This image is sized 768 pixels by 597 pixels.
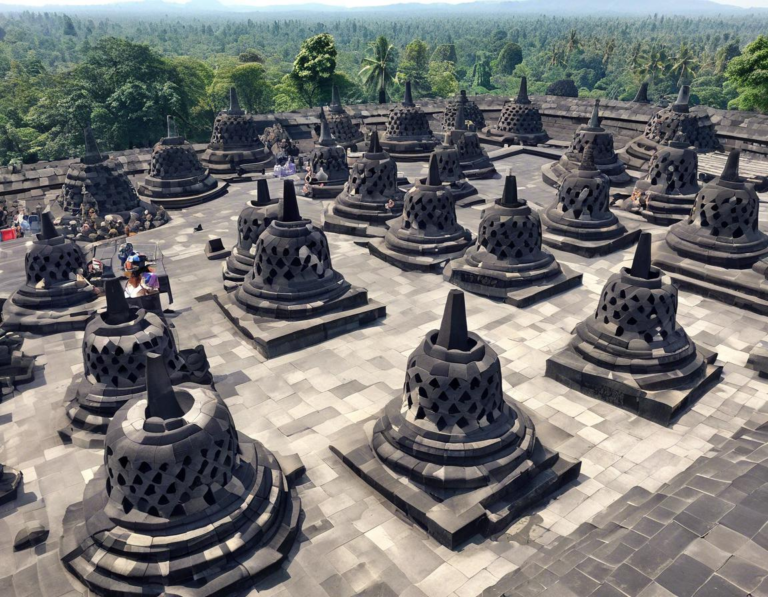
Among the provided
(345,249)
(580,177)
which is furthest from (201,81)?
(580,177)

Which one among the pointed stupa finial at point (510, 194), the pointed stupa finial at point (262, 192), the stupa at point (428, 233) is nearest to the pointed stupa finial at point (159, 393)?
the pointed stupa finial at point (262, 192)

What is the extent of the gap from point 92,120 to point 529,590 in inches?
2115

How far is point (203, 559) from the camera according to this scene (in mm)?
8562

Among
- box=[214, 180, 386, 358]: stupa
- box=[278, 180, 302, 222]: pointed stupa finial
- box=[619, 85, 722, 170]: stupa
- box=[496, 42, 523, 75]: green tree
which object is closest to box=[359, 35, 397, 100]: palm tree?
box=[619, 85, 722, 170]: stupa

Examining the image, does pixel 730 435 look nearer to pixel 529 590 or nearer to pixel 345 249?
pixel 529 590

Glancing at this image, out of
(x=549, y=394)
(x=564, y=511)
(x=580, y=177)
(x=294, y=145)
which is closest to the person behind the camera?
(x=564, y=511)

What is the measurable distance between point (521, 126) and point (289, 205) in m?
29.0

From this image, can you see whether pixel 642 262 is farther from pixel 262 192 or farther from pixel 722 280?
pixel 262 192

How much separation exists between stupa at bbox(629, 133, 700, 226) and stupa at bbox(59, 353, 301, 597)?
74.7ft

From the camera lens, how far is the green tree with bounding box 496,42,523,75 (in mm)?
143250

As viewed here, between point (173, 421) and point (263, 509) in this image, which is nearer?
point (173, 421)

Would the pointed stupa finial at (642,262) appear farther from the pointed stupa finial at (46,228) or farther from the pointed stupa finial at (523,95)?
the pointed stupa finial at (523,95)

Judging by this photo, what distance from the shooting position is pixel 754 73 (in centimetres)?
4116

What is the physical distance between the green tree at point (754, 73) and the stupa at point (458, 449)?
43.6 m
